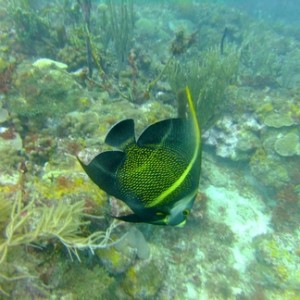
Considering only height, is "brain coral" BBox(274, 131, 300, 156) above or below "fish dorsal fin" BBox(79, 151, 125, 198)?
below

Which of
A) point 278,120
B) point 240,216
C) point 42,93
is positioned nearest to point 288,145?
point 278,120

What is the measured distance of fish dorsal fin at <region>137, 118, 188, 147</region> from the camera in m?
1.24

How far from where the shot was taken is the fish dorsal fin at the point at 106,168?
4.16 ft

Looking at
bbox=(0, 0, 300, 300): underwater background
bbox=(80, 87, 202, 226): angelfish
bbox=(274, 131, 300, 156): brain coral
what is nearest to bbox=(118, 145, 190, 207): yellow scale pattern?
bbox=(80, 87, 202, 226): angelfish

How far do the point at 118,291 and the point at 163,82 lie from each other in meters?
4.21

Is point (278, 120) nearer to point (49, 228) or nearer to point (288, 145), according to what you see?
point (288, 145)

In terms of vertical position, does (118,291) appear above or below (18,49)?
below

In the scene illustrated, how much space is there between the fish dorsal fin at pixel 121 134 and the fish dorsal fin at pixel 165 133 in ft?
0.16

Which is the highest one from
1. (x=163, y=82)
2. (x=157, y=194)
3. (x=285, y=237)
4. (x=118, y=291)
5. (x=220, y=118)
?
(x=157, y=194)

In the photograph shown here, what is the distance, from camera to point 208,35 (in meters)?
12.0

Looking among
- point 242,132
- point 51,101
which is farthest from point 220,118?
point 51,101

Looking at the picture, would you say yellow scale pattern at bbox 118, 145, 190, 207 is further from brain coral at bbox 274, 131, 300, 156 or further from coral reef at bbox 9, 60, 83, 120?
brain coral at bbox 274, 131, 300, 156

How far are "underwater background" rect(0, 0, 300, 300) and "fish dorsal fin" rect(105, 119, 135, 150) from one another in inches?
58.0

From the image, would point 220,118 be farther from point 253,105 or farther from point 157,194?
point 157,194
